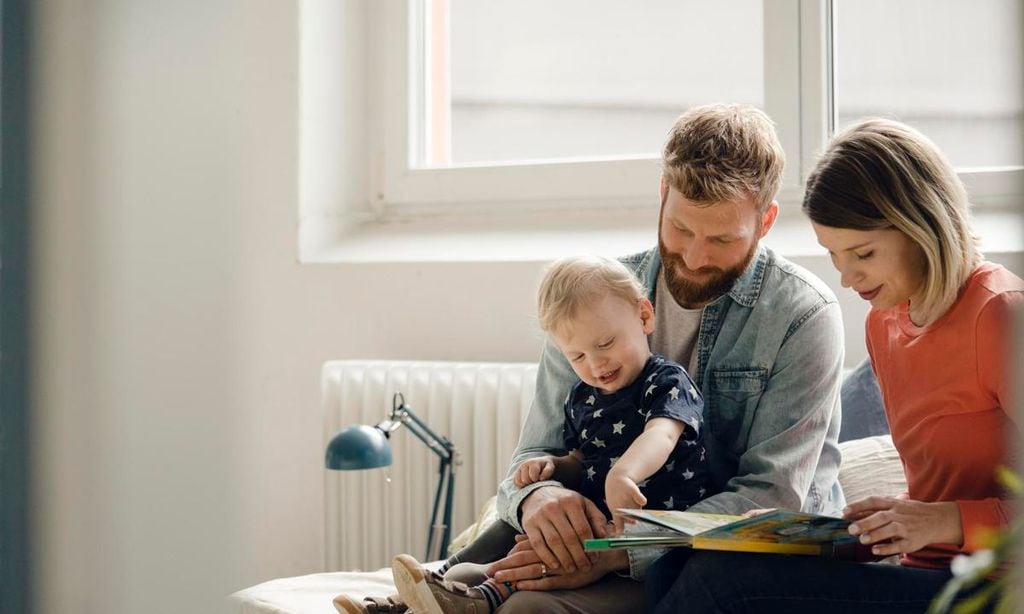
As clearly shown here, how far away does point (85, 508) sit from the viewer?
3166 millimetres

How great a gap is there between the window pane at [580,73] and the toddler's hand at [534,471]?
1224 mm

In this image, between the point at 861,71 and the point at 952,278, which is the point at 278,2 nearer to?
the point at 861,71

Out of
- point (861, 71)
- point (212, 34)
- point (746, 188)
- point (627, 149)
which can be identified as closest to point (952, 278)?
point (746, 188)

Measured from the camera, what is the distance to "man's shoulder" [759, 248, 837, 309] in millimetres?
1702

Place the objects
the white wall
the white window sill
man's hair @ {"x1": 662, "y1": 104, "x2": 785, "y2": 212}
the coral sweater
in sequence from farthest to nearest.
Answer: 1. the white wall
2. the white window sill
3. man's hair @ {"x1": 662, "y1": 104, "x2": 785, "y2": 212}
4. the coral sweater

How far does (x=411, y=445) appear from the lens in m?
2.67

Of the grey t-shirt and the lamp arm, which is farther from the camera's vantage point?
the lamp arm

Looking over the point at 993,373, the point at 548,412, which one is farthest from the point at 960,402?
the point at 548,412

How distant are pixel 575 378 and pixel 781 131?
99 centimetres

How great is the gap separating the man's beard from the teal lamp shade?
69 centimetres

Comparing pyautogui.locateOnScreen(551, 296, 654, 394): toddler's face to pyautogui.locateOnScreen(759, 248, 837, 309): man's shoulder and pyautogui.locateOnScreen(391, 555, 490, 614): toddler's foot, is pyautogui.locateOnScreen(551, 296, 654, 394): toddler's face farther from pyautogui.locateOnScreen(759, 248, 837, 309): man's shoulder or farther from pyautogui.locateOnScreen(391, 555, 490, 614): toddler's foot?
pyautogui.locateOnScreen(391, 555, 490, 614): toddler's foot

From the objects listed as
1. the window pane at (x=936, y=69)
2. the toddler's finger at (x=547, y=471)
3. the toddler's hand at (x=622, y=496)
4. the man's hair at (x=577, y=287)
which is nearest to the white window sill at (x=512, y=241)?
the window pane at (x=936, y=69)

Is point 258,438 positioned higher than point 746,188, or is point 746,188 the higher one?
point 746,188

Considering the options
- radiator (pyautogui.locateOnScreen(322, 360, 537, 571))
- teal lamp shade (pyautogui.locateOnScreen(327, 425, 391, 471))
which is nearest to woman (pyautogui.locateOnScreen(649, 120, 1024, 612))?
teal lamp shade (pyautogui.locateOnScreen(327, 425, 391, 471))
